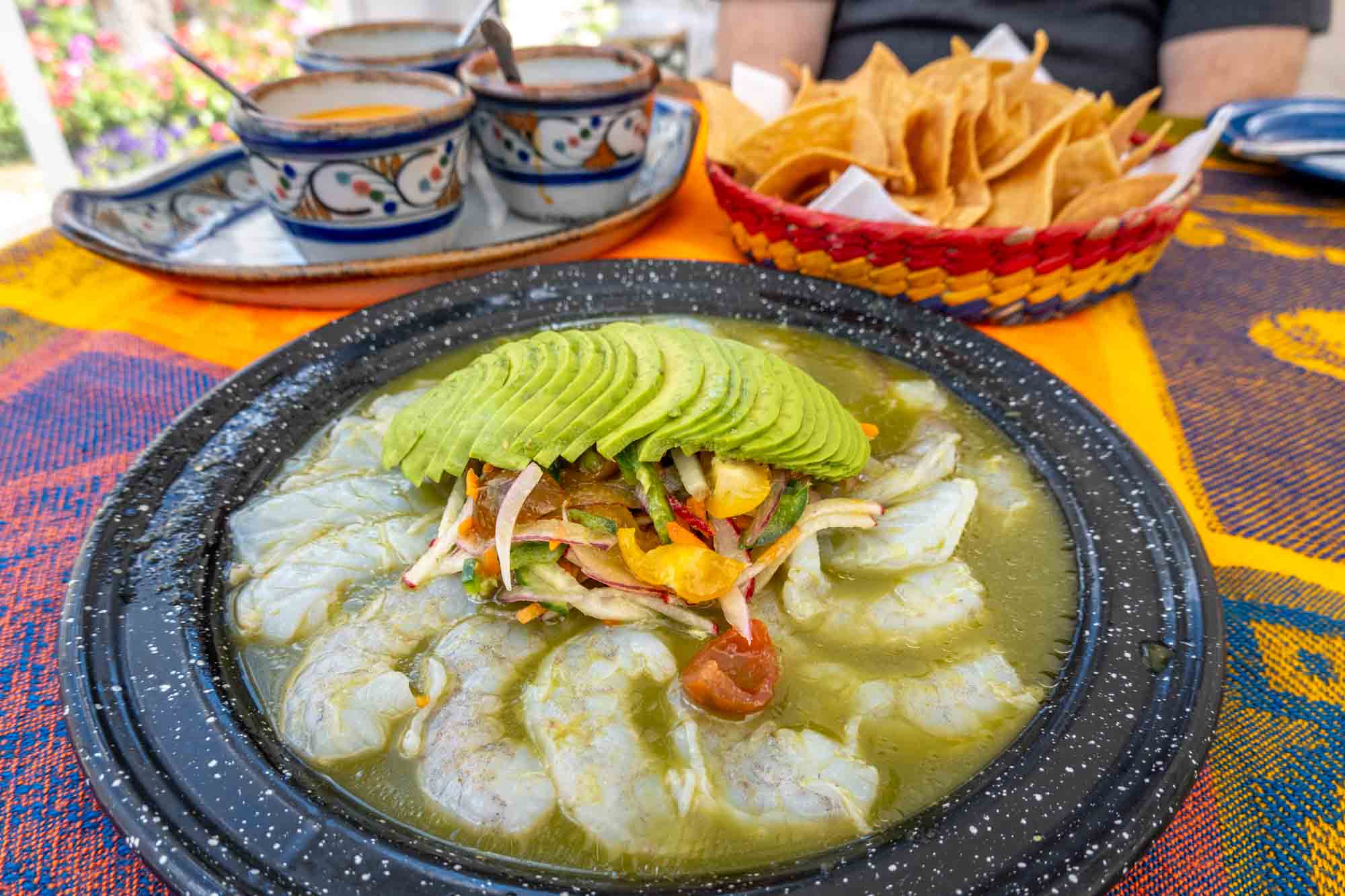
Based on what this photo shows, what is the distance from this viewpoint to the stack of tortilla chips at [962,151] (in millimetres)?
2015

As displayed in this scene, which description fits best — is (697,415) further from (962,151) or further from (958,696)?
(962,151)

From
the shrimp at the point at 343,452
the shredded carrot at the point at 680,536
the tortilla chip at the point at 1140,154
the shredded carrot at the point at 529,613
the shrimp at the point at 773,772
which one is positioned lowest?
the shrimp at the point at 773,772

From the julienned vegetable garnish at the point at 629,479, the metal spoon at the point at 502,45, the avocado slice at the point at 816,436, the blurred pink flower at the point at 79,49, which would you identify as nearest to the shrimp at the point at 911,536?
the julienned vegetable garnish at the point at 629,479

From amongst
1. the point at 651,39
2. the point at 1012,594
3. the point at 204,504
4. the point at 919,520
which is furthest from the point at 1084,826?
the point at 651,39

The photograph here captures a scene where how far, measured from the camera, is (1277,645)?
1299 millimetres

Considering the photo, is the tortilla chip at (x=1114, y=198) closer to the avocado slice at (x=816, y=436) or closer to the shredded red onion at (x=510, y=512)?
the avocado slice at (x=816, y=436)

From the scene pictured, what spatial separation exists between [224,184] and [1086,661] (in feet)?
8.26

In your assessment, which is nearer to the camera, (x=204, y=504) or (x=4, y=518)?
(x=204, y=504)

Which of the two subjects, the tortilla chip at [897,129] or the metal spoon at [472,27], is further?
the metal spoon at [472,27]

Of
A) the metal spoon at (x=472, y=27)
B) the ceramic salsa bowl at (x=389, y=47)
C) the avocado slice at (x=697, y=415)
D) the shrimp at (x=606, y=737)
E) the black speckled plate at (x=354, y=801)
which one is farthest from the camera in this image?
the metal spoon at (x=472, y=27)

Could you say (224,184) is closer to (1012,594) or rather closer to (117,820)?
(117,820)

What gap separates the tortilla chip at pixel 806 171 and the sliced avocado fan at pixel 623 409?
79cm

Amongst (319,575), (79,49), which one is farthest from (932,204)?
(79,49)

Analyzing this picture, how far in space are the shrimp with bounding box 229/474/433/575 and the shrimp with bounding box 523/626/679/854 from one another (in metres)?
0.42
